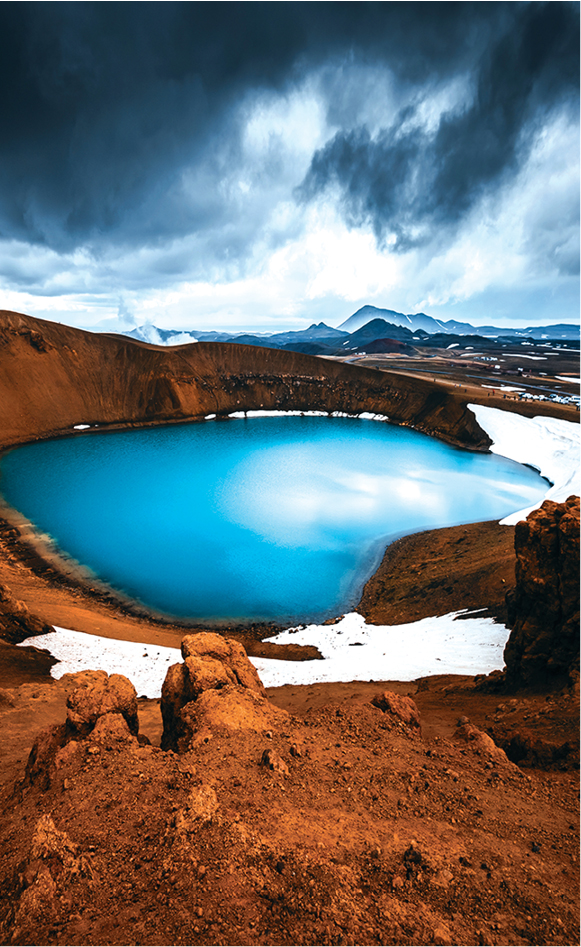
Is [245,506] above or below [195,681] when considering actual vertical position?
above

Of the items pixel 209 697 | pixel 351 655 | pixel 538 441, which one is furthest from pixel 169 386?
pixel 209 697

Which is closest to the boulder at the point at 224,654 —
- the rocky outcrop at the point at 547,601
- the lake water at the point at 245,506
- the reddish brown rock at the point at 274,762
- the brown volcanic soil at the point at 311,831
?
the brown volcanic soil at the point at 311,831

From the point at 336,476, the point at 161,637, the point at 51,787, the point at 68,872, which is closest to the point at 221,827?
the point at 68,872

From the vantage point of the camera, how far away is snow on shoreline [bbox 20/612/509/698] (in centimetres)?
1512

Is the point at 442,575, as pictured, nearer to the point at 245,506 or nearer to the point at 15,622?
the point at 245,506

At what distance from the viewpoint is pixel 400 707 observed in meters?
9.18

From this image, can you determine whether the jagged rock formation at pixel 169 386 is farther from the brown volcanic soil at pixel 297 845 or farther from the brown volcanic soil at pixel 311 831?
the brown volcanic soil at pixel 297 845

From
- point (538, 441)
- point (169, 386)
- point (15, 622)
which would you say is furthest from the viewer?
point (169, 386)

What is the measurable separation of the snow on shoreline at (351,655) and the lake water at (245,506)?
15.4ft

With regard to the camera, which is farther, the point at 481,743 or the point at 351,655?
the point at 351,655

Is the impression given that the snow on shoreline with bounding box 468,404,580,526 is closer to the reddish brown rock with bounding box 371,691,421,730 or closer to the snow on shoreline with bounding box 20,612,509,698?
the snow on shoreline with bounding box 20,612,509,698

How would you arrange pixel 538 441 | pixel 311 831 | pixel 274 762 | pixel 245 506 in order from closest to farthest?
1. pixel 311 831
2. pixel 274 762
3. pixel 245 506
4. pixel 538 441

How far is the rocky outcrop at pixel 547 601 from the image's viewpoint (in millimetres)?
10656

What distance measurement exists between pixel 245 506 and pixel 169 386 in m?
45.3
